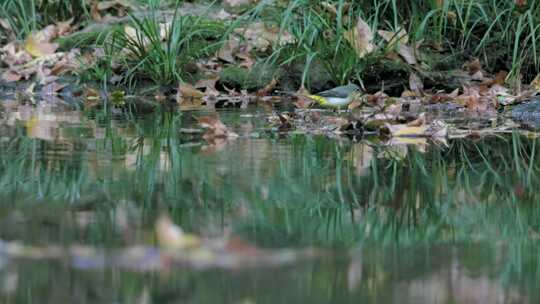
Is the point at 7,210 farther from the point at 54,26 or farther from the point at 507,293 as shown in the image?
the point at 54,26

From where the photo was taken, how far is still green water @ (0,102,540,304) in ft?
5.47

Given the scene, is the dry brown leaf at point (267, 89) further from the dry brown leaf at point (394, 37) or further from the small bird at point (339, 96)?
the small bird at point (339, 96)

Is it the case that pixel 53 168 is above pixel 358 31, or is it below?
below

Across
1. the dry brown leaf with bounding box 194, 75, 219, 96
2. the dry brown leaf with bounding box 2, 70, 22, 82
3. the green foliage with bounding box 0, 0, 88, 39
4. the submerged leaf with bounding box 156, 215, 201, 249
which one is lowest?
the submerged leaf with bounding box 156, 215, 201, 249

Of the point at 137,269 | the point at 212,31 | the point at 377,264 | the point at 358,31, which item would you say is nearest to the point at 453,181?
the point at 377,264

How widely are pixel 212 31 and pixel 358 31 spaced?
1.64 meters

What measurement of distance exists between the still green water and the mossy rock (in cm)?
313

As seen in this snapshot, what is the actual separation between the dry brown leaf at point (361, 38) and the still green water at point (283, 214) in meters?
2.53

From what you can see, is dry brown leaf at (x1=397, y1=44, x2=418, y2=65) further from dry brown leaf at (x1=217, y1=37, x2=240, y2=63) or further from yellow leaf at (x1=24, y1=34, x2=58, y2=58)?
yellow leaf at (x1=24, y1=34, x2=58, y2=58)

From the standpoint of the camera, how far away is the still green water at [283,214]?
167 centimetres

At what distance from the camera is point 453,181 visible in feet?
10.00

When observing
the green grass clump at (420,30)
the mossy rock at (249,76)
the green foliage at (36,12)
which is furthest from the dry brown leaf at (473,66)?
the green foliage at (36,12)

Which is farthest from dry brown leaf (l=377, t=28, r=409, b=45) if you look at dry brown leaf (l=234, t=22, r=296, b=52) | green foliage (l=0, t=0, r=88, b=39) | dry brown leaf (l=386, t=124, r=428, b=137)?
green foliage (l=0, t=0, r=88, b=39)

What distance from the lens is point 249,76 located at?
297 inches
